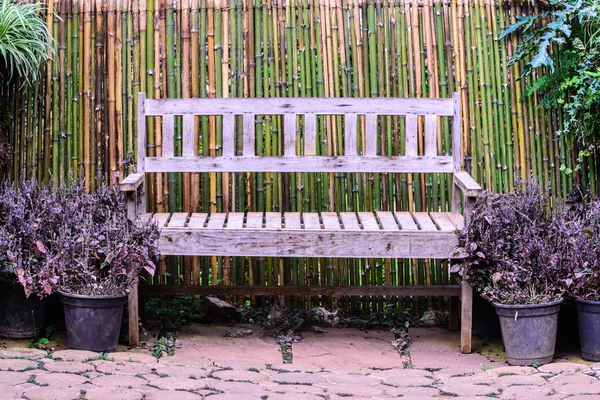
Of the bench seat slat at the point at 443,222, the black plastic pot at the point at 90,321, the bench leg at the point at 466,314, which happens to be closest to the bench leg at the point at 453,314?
the bench seat slat at the point at 443,222

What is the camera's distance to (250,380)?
3389 mm

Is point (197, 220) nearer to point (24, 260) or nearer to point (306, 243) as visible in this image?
point (306, 243)

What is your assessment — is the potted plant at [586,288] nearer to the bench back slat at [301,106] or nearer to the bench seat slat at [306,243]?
the bench seat slat at [306,243]

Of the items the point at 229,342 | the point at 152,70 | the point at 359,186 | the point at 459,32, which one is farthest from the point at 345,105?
the point at 229,342

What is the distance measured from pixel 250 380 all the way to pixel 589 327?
5.50 ft

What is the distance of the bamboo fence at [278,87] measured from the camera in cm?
476

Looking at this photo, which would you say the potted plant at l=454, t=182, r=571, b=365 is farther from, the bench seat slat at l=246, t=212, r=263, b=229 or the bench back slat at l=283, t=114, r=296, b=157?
the bench back slat at l=283, t=114, r=296, b=157

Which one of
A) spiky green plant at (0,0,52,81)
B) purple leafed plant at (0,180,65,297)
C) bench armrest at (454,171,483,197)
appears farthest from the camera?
spiky green plant at (0,0,52,81)

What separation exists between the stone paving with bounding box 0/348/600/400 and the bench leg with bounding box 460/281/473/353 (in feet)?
1.02

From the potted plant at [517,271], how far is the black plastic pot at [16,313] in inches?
84.9

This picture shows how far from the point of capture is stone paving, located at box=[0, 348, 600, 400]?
309cm

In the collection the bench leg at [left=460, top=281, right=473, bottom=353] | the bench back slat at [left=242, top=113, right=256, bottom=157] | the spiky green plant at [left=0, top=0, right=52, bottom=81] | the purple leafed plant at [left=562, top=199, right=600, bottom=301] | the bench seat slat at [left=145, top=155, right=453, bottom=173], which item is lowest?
the bench leg at [left=460, top=281, right=473, bottom=353]

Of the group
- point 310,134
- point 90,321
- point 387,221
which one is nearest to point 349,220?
point 387,221

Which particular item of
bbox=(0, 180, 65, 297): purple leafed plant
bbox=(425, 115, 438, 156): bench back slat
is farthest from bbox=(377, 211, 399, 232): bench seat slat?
bbox=(0, 180, 65, 297): purple leafed plant
